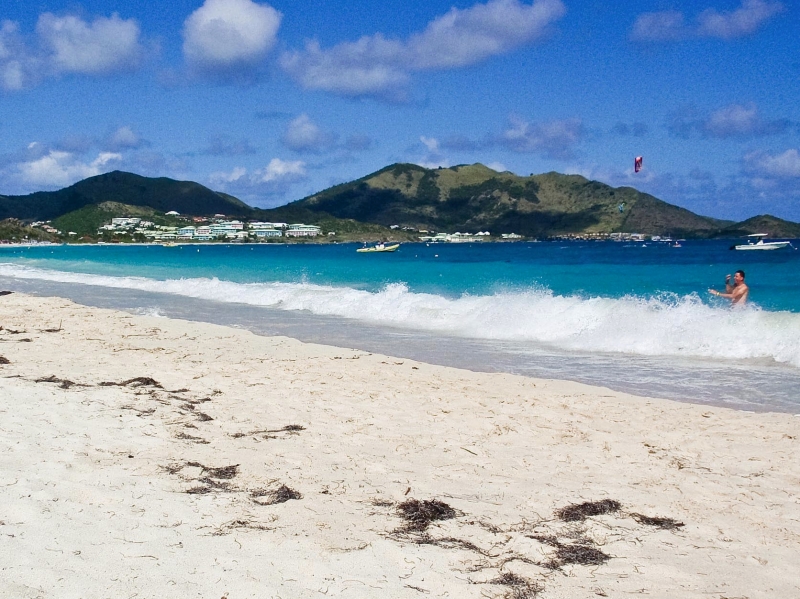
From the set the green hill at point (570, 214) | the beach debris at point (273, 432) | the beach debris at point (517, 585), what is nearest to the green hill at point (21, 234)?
the green hill at point (570, 214)

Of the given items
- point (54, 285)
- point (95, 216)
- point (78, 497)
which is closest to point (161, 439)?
point (78, 497)

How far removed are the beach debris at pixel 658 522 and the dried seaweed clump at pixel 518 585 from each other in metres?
1.40

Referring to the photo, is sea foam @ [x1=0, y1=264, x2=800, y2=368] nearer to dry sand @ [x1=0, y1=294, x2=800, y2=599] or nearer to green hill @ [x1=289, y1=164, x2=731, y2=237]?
dry sand @ [x1=0, y1=294, x2=800, y2=599]

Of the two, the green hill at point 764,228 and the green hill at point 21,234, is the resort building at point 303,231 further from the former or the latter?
the green hill at point 764,228

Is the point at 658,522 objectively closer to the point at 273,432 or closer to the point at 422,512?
the point at 422,512

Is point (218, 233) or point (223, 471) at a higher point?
point (218, 233)

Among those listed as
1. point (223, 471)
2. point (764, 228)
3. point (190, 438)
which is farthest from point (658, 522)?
point (764, 228)

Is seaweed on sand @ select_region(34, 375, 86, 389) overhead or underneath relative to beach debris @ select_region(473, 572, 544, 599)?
underneath

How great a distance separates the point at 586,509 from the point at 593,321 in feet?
38.2

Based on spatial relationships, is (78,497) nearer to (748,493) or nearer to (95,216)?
(748,493)

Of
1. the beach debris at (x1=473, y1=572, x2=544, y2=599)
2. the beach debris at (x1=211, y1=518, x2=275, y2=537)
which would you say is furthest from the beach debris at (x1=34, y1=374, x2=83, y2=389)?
the beach debris at (x1=473, y1=572, x2=544, y2=599)

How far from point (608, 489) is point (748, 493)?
1.10m

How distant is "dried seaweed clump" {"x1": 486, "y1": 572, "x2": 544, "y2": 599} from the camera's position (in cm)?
378

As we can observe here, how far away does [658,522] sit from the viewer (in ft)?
16.3
